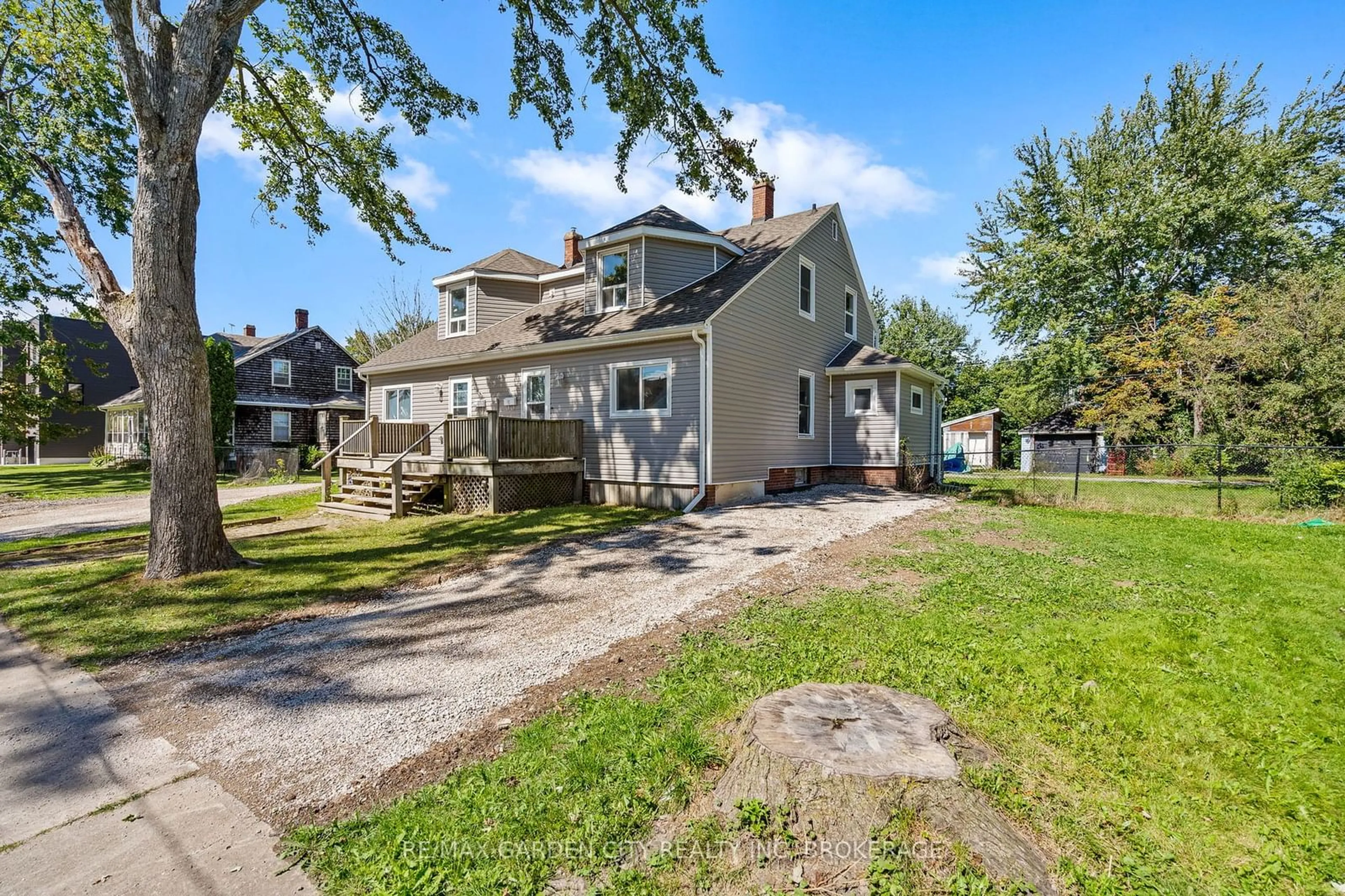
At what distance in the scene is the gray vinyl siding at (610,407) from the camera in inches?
472

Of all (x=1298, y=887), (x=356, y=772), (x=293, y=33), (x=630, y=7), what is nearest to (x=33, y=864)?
(x=356, y=772)

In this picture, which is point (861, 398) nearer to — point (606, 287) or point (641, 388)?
point (641, 388)

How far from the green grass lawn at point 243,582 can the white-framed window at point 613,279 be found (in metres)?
6.02

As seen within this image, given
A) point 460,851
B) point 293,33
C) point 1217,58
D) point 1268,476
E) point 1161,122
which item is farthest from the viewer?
point 1161,122

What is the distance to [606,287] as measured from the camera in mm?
14398

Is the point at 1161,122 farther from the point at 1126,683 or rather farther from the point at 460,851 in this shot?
the point at 460,851

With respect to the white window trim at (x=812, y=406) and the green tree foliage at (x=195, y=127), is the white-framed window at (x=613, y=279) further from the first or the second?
the white window trim at (x=812, y=406)

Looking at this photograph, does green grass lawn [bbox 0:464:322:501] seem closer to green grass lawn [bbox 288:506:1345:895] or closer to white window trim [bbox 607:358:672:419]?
white window trim [bbox 607:358:672:419]

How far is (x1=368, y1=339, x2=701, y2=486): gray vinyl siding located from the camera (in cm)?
1198

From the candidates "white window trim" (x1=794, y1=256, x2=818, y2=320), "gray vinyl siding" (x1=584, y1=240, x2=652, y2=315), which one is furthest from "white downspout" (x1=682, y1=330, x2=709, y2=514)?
"white window trim" (x1=794, y1=256, x2=818, y2=320)

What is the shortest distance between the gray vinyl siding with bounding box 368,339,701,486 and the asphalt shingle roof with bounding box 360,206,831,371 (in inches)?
18.3

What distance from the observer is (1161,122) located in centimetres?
2578

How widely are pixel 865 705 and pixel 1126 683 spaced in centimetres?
220

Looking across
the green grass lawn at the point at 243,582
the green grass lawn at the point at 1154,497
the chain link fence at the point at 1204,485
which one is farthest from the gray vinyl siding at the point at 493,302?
the green grass lawn at the point at 1154,497
